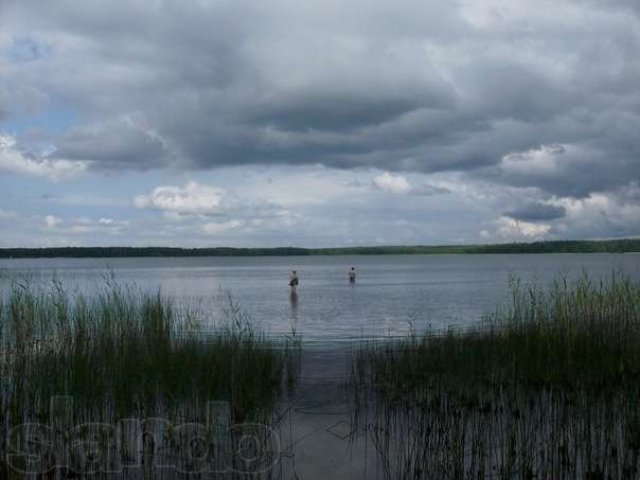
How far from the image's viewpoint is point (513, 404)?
8945mm

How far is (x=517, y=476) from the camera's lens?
6.61m

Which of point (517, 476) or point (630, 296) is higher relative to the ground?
point (630, 296)

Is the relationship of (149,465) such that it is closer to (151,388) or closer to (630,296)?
(151,388)

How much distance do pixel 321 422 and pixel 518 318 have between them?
7.35m

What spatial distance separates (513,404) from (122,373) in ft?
17.8

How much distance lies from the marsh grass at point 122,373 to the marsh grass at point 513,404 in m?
1.78

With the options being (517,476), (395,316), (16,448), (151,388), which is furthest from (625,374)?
(395,316)

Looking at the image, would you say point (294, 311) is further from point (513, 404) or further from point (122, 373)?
point (513, 404)

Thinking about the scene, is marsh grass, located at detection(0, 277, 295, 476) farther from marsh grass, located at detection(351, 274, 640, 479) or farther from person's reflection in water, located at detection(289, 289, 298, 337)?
person's reflection in water, located at detection(289, 289, 298, 337)

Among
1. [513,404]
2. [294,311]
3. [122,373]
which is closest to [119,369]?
[122,373]

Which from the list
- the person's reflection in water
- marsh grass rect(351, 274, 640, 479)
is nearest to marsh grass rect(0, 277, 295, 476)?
marsh grass rect(351, 274, 640, 479)

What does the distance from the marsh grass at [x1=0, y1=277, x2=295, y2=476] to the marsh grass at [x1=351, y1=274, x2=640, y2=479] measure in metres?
1.78

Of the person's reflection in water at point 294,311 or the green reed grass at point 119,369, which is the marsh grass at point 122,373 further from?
the person's reflection in water at point 294,311

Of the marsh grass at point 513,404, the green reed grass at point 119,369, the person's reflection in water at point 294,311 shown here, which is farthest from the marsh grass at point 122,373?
the person's reflection in water at point 294,311
